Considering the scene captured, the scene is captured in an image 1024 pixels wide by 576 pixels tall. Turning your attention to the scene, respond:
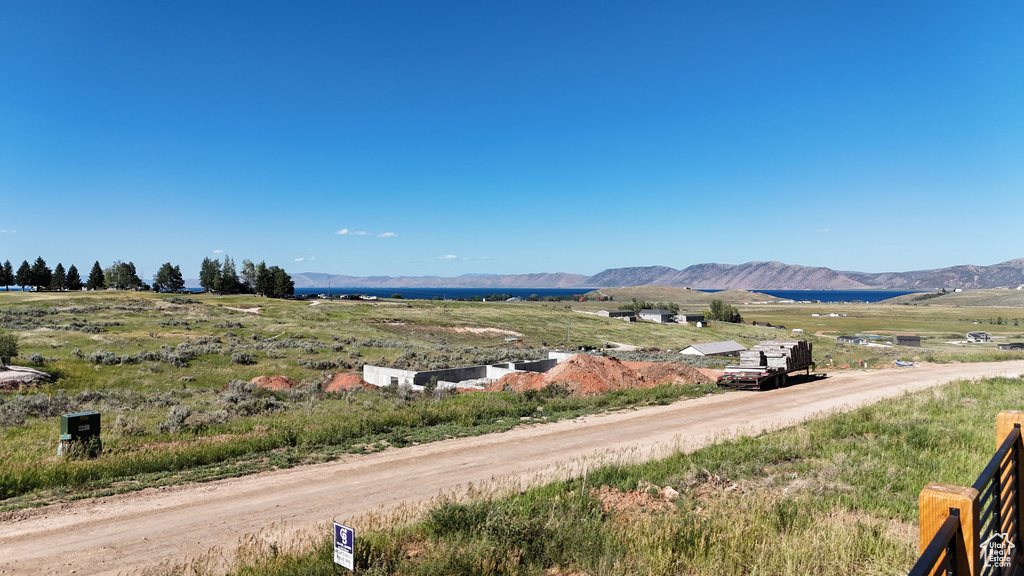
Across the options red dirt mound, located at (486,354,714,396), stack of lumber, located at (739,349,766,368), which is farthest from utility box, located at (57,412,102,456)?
stack of lumber, located at (739,349,766,368)

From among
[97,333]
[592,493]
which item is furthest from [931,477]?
[97,333]

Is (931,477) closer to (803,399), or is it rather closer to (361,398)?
(803,399)

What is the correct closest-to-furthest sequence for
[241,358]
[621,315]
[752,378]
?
[752,378]
[241,358]
[621,315]

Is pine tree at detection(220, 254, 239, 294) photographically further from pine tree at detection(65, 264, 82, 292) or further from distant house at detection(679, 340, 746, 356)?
distant house at detection(679, 340, 746, 356)

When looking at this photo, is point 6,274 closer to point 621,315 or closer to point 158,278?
point 158,278

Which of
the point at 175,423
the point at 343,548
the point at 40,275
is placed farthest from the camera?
the point at 40,275

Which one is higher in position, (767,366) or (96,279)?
(96,279)

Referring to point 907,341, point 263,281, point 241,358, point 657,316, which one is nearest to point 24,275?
point 263,281

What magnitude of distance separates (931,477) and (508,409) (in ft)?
46.0

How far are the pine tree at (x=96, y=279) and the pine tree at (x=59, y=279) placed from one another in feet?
18.5

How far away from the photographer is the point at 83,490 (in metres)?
11.8

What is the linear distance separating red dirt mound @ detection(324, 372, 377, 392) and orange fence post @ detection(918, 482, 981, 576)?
29470 mm

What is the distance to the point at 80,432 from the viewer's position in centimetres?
1406

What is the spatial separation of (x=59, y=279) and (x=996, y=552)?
543 ft
